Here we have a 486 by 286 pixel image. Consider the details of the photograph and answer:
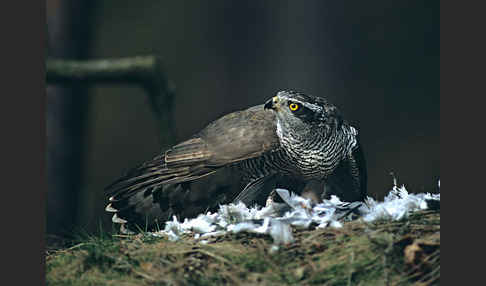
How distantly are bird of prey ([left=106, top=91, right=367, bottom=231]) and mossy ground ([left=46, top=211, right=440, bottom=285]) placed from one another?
588 mm

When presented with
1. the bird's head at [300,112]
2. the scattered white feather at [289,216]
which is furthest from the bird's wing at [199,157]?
the scattered white feather at [289,216]

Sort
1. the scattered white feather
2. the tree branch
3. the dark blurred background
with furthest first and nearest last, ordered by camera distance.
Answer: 1. the tree branch
2. the dark blurred background
3. the scattered white feather

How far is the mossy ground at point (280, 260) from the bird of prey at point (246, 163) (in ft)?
1.93

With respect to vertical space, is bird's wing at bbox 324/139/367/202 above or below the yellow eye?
below

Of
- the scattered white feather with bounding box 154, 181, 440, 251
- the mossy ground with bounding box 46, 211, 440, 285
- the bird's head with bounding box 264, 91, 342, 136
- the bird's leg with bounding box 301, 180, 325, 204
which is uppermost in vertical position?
the bird's head with bounding box 264, 91, 342, 136

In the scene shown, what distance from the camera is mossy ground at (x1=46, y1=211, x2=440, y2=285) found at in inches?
81.5

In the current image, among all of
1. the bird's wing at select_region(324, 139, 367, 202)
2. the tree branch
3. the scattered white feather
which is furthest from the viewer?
the tree branch

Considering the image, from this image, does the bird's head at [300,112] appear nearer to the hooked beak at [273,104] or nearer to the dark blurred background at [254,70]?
the hooked beak at [273,104]

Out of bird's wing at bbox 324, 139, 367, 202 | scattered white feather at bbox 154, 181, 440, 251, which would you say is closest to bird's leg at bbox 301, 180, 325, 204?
bird's wing at bbox 324, 139, 367, 202

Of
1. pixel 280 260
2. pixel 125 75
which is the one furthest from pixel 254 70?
pixel 280 260

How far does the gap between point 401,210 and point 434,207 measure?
0.19m

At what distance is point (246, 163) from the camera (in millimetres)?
3127

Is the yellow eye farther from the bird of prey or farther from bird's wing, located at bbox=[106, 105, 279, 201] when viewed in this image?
bird's wing, located at bbox=[106, 105, 279, 201]

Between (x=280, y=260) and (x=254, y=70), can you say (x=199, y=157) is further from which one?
(x=254, y=70)
